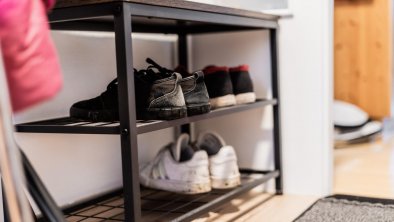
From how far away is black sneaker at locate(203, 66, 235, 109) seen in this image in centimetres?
147

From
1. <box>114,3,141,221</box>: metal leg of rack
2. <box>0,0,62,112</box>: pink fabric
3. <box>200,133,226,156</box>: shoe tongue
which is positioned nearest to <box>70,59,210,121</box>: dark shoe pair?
<box>114,3,141,221</box>: metal leg of rack

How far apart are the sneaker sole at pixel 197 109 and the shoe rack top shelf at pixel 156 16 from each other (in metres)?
0.21

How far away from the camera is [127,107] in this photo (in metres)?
1.01

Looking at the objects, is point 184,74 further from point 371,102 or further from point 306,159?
point 371,102

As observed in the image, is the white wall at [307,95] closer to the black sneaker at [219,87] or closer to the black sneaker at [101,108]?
the black sneaker at [219,87]

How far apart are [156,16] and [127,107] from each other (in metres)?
0.22

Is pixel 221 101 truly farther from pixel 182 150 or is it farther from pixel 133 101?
pixel 133 101

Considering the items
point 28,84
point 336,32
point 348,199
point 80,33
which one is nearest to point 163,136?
point 80,33

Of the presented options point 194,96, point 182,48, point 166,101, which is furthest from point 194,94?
point 182,48

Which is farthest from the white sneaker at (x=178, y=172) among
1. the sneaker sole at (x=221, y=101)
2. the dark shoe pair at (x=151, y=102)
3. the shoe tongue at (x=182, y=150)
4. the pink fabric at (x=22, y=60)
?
the pink fabric at (x=22, y=60)

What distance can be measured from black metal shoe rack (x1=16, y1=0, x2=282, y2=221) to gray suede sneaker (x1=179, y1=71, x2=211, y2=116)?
0.07ft

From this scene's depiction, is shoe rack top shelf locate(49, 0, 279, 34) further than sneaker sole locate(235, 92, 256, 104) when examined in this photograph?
No

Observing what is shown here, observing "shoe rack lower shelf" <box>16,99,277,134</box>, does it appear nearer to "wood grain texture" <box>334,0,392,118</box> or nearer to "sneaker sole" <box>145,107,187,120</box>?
"sneaker sole" <box>145,107,187,120</box>

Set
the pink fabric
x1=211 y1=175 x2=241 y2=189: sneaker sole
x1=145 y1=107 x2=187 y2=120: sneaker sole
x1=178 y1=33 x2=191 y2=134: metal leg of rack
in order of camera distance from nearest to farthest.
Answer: the pink fabric < x1=145 y1=107 x2=187 y2=120: sneaker sole < x1=211 y1=175 x2=241 y2=189: sneaker sole < x1=178 y1=33 x2=191 y2=134: metal leg of rack
